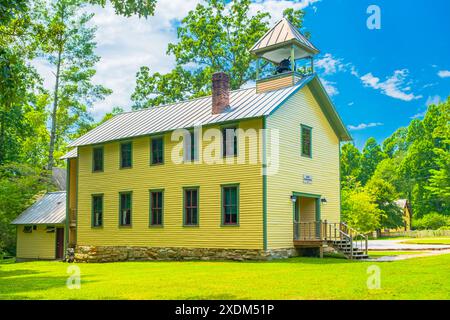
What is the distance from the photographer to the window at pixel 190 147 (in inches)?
956

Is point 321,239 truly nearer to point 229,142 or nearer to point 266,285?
point 229,142

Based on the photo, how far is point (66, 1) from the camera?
4353 cm

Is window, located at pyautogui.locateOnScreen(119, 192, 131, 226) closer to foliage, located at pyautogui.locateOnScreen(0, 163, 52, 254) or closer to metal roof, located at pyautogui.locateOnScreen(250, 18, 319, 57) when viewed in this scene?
metal roof, located at pyautogui.locateOnScreen(250, 18, 319, 57)

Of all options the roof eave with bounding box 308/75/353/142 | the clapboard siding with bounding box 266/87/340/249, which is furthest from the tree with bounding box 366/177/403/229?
the clapboard siding with bounding box 266/87/340/249

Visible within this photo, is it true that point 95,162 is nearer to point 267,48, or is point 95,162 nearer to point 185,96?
point 267,48

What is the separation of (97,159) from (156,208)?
5361 mm

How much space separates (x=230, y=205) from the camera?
2281 cm

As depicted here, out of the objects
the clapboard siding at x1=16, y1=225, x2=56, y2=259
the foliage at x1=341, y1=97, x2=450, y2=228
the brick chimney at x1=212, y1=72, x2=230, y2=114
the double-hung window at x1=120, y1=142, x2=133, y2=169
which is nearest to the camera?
the brick chimney at x1=212, y1=72, x2=230, y2=114

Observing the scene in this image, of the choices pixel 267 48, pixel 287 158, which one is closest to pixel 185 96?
pixel 267 48

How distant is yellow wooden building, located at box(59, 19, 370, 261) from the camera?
878 inches

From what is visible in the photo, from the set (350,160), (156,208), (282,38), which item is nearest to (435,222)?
(350,160)

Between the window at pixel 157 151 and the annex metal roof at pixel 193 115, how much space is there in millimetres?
567

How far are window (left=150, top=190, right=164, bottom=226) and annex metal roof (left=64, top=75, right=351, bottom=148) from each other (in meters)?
2.91

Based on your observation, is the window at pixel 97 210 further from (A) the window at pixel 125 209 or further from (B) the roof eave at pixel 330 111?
(B) the roof eave at pixel 330 111
